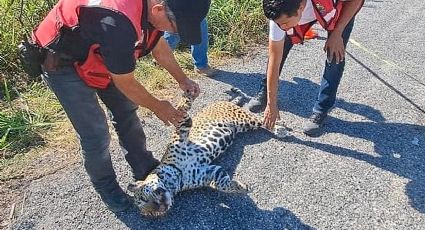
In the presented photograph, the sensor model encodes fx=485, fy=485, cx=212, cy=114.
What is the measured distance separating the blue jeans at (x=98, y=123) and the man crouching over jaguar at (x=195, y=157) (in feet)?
0.60

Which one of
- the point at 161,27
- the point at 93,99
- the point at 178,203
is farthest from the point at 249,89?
the point at 161,27

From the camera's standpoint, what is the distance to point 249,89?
183 inches

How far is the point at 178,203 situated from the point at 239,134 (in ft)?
3.02

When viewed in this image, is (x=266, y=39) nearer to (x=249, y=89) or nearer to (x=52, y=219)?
(x=249, y=89)

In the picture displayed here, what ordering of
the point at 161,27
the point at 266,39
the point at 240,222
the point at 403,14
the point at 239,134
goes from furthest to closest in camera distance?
the point at 403,14 → the point at 266,39 → the point at 239,134 → the point at 240,222 → the point at 161,27

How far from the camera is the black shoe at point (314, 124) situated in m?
3.91

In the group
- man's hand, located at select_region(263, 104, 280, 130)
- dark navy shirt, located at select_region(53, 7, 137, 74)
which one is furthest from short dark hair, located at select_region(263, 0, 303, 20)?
dark navy shirt, located at select_region(53, 7, 137, 74)

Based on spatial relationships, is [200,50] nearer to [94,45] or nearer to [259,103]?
[259,103]

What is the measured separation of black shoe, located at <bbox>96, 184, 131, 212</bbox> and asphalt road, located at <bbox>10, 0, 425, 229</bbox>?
2.2 inches

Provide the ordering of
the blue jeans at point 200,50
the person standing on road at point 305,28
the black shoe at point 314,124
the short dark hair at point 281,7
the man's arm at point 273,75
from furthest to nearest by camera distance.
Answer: the blue jeans at point 200,50 < the black shoe at point 314,124 < the man's arm at point 273,75 < the person standing on road at point 305,28 < the short dark hair at point 281,7

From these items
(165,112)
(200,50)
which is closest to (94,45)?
(165,112)

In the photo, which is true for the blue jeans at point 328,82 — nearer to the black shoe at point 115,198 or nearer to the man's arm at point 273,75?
the man's arm at point 273,75

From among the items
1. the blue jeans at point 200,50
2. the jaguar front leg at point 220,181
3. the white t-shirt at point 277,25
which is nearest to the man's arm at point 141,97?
the jaguar front leg at point 220,181

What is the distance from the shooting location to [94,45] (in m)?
2.51
